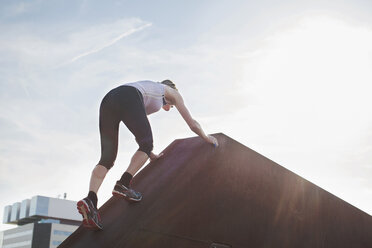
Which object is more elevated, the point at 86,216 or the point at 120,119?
the point at 120,119

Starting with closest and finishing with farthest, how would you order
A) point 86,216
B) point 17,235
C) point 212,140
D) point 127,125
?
point 86,216 → point 127,125 → point 212,140 → point 17,235

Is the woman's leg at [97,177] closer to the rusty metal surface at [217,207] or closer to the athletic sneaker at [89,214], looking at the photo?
the athletic sneaker at [89,214]

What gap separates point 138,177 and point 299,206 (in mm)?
1968

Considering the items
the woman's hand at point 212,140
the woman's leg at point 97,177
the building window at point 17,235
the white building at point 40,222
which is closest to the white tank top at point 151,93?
the woman's hand at point 212,140

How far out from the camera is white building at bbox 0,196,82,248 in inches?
3841

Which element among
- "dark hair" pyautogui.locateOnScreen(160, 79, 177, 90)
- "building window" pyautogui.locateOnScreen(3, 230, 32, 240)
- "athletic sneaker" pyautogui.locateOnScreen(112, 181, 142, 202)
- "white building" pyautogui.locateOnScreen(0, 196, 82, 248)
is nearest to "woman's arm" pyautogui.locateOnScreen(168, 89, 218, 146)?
"dark hair" pyautogui.locateOnScreen(160, 79, 177, 90)

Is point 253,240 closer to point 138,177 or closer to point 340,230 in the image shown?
point 138,177

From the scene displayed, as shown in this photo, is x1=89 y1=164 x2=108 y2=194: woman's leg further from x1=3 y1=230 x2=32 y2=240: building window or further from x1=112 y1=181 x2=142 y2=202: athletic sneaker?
x1=3 y1=230 x2=32 y2=240: building window

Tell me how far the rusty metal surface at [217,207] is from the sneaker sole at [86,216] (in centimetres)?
8

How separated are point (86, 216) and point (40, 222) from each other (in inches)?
4267

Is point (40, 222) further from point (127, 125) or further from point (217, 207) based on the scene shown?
point (127, 125)

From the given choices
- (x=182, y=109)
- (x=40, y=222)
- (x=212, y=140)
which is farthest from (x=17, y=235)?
(x=182, y=109)

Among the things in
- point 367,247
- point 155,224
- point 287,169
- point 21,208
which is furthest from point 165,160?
point 21,208

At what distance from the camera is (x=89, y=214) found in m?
3.19
